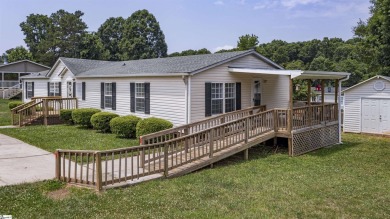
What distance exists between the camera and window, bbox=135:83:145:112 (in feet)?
52.5

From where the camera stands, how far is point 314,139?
13.2 m

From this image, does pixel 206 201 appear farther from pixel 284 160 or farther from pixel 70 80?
pixel 70 80

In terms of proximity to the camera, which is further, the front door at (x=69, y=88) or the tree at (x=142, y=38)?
the tree at (x=142, y=38)

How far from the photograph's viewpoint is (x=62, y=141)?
44.7 feet

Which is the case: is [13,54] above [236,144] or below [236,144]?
above

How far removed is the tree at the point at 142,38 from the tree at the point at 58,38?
29.9 feet

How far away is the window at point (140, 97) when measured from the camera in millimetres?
16000

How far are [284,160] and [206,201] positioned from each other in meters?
5.14

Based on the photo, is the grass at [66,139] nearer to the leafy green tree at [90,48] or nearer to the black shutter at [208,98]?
the black shutter at [208,98]

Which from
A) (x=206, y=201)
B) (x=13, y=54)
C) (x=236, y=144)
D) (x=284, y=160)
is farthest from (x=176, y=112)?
(x=13, y=54)

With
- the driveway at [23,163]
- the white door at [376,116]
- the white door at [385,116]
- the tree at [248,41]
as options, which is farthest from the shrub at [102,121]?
the tree at [248,41]

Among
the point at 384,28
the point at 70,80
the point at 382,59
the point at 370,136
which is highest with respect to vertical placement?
the point at 384,28

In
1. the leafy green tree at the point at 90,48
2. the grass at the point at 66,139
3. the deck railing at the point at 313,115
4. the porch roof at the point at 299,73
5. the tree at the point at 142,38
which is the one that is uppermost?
the tree at the point at 142,38

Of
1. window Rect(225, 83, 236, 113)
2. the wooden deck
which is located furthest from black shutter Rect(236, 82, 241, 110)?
the wooden deck
